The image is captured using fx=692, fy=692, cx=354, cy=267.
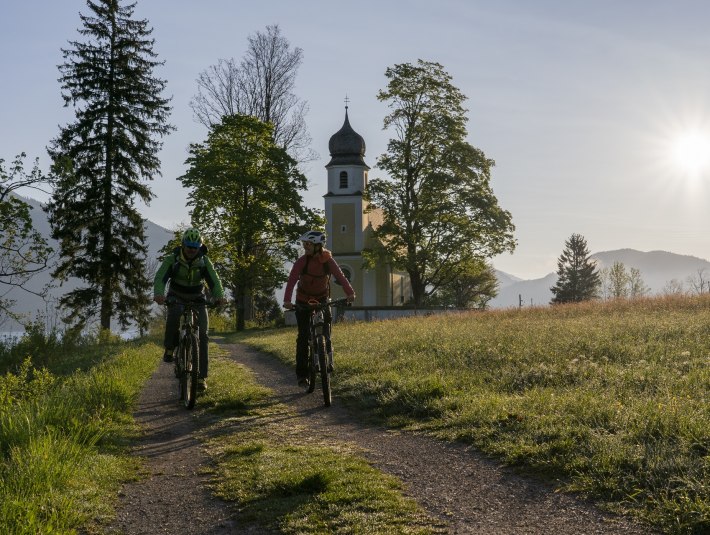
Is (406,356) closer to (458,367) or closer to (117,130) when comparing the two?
(458,367)

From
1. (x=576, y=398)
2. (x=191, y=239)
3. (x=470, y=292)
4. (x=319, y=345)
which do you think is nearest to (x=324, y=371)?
(x=319, y=345)

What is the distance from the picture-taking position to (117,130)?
30.0 meters

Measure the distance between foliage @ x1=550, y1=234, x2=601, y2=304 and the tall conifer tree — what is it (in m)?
51.4

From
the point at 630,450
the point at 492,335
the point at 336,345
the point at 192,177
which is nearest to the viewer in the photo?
the point at 630,450

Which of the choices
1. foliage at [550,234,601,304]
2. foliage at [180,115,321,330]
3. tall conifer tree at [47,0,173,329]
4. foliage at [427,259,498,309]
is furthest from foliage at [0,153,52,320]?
foliage at [550,234,601,304]

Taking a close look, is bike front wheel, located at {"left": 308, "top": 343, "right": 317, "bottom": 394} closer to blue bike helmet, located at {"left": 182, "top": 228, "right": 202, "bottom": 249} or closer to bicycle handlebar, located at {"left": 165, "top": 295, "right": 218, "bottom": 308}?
bicycle handlebar, located at {"left": 165, "top": 295, "right": 218, "bottom": 308}

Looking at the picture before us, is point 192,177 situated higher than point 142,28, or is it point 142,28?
point 142,28

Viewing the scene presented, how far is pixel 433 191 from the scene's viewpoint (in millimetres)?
43375

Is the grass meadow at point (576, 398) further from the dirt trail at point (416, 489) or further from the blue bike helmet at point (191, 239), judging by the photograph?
the blue bike helmet at point (191, 239)

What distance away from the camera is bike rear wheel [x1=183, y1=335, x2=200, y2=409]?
869 centimetres

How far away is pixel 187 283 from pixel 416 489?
196 inches

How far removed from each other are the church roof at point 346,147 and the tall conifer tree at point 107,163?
82.8 ft

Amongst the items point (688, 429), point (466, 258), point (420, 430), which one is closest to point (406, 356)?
point (420, 430)

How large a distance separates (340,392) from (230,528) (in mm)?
5668
